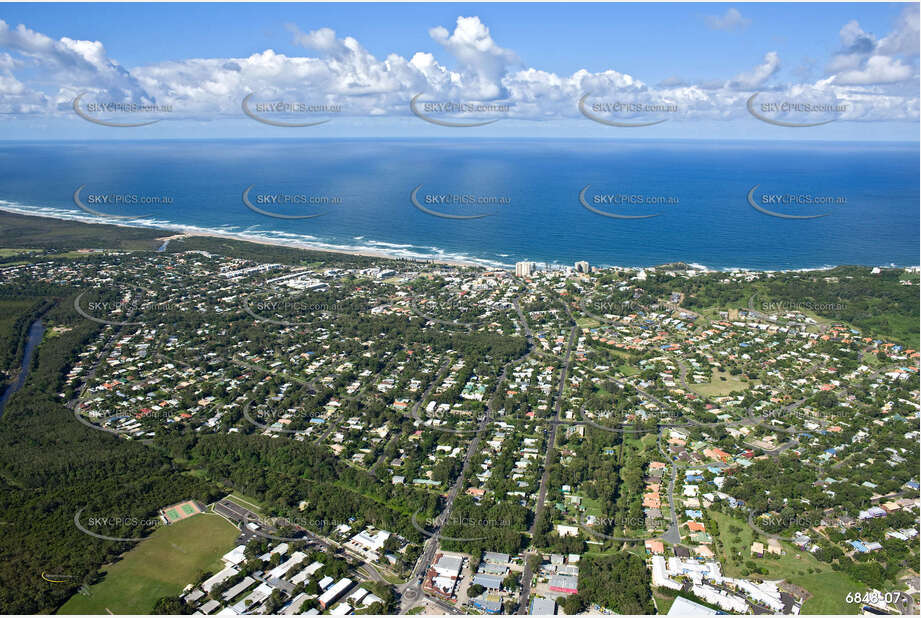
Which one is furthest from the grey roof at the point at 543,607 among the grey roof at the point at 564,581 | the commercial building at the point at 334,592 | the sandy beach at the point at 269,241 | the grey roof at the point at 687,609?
the sandy beach at the point at 269,241

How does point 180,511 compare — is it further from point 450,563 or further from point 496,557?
point 496,557

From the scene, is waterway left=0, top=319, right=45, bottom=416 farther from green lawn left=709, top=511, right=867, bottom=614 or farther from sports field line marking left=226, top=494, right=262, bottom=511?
green lawn left=709, top=511, right=867, bottom=614

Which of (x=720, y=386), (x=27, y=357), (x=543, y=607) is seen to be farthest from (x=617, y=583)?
(x=27, y=357)

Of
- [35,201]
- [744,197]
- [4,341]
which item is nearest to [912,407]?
[4,341]

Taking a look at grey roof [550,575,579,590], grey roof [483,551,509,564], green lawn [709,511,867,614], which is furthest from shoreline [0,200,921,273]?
grey roof [550,575,579,590]

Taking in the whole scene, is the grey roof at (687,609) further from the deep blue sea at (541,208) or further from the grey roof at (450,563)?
the deep blue sea at (541,208)

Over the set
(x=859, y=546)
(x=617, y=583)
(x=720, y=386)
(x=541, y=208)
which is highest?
(x=541, y=208)
